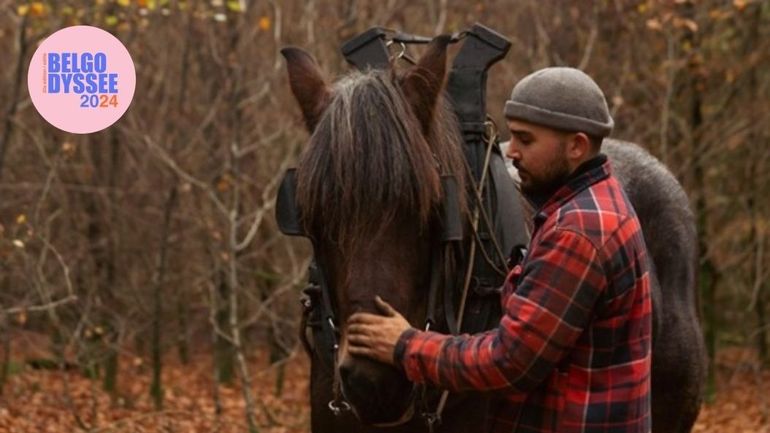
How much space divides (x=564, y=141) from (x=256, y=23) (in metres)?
9.85

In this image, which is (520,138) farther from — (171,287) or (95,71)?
(171,287)

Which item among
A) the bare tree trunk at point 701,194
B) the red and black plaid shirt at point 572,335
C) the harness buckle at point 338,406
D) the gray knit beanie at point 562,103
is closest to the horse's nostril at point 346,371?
the red and black plaid shirt at point 572,335

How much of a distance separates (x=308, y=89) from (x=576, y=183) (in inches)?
47.6

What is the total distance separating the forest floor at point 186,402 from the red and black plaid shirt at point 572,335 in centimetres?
509

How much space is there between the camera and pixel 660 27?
39.9 ft

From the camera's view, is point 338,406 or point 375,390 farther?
point 338,406

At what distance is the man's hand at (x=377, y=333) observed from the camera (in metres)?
3.70

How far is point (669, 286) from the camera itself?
650 cm

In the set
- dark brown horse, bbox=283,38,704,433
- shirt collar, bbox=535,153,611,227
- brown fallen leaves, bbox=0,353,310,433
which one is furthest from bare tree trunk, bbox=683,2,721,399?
shirt collar, bbox=535,153,611,227

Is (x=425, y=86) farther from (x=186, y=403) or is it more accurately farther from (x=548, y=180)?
(x=186, y=403)

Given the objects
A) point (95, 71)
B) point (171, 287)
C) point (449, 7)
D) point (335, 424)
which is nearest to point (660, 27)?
point (449, 7)

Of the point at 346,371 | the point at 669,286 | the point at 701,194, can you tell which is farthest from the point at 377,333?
the point at 701,194

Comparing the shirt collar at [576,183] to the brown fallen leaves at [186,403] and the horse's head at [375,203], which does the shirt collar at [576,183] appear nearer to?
the horse's head at [375,203]

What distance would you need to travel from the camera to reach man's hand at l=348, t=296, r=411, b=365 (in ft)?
12.1
